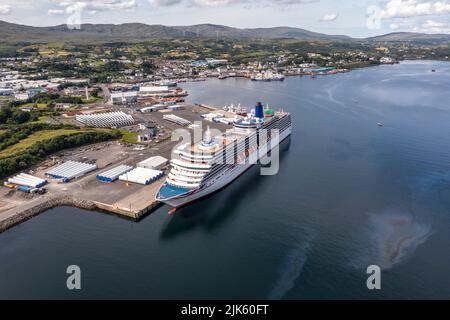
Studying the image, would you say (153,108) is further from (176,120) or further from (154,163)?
(154,163)

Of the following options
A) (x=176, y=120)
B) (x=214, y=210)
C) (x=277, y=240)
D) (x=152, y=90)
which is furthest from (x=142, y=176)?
(x=152, y=90)

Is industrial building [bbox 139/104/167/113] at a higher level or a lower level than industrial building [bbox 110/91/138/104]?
lower

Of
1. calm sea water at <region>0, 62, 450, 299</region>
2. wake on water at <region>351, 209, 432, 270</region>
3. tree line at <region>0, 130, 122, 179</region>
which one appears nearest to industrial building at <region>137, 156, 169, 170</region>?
calm sea water at <region>0, 62, 450, 299</region>

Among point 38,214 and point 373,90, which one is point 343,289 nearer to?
point 38,214

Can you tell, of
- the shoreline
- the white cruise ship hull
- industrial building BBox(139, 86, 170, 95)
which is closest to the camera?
the shoreline

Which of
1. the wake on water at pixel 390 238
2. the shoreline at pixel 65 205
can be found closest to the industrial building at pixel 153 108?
the shoreline at pixel 65 205

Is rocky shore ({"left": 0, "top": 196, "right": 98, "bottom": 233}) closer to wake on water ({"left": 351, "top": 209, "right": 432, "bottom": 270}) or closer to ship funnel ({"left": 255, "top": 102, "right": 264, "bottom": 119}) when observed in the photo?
wake on water ({"left": 351, "top": 209, "right": 432, "bottom": 270})

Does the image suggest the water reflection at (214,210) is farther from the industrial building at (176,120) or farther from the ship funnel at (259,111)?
the industrial building at (176,120)
